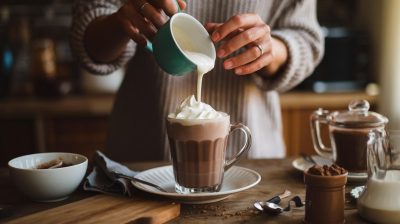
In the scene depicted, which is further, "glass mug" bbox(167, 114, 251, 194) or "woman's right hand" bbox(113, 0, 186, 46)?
"woman's right hand" bbox(113, 0, 186, 46)

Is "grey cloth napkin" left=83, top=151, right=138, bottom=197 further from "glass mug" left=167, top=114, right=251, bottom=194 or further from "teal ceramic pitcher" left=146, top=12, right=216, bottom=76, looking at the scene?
"teal ceramic pitcher" left=146, top=12, right=216, bottom=76

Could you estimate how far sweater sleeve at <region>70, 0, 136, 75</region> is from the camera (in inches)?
59.8

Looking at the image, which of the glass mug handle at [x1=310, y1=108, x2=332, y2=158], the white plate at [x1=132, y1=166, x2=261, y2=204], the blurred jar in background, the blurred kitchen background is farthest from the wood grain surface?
the blurred jar in background

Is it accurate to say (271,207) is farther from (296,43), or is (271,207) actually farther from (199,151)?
(296,43)

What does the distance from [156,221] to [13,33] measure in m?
2.18

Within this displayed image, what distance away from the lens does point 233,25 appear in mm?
1124

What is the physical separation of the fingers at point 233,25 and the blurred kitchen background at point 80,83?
147 centimetres

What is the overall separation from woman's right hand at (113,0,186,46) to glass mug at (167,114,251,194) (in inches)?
10.2

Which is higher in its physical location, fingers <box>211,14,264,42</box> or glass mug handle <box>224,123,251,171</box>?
fingers <box>211,14,264,42</box>

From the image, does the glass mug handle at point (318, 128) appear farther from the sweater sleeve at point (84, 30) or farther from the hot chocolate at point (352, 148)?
the sweater sleeve at point (84, 30)

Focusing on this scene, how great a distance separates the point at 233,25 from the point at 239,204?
37 centimetres

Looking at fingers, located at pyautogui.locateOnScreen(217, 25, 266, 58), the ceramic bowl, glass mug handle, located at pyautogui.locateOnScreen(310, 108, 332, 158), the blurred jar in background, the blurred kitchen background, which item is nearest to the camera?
the ceramic bowl

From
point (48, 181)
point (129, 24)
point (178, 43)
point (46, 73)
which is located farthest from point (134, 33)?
point (46, 73)

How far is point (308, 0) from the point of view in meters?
1.65
